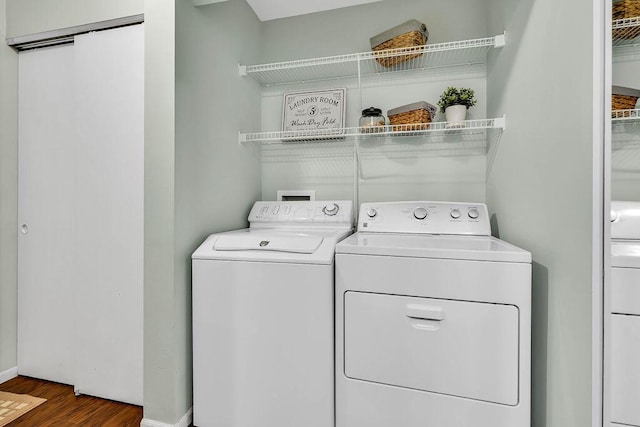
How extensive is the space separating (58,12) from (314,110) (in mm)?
1529

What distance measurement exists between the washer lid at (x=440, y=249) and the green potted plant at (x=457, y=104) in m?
0.71

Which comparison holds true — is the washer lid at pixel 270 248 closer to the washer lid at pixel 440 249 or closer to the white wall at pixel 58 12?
the washer lid at pixel 440 249

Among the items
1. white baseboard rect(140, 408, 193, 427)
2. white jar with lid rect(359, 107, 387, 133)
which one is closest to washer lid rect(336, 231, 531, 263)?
white jar with lid rect(359, 107, 387, 133)

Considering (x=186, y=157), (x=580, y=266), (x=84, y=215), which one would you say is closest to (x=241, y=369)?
(x=186, y=157)

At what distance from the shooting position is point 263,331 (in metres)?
1.45

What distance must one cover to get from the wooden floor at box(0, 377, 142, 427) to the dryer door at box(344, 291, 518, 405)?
1211 mm

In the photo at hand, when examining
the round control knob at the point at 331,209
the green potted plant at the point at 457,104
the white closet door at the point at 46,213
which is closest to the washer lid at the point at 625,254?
the green potted plant at the point at 457,104

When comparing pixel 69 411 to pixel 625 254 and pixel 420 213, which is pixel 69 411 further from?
pixel 625 254

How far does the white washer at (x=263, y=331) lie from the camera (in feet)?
4.52

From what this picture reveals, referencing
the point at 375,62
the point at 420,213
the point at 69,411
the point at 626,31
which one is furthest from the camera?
the point at 375,62

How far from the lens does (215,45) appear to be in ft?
5.74

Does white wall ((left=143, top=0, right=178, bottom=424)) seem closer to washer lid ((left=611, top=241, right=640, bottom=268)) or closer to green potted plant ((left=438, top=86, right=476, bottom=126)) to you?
green potted plant ((left=438, top=86, right=476, bottom=126))

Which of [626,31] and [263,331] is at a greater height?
[626,31]

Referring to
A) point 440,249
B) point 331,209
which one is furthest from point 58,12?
point 440,249
